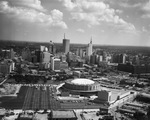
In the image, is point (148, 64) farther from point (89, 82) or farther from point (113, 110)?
point (113, 110)

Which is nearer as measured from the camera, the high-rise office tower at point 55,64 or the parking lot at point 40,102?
the parking lot at point 40,102

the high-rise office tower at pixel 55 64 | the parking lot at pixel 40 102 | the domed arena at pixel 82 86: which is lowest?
the parking lot at pixel 40 102

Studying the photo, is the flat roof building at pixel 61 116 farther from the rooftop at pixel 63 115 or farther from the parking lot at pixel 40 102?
the parking lot at pixel 40 102

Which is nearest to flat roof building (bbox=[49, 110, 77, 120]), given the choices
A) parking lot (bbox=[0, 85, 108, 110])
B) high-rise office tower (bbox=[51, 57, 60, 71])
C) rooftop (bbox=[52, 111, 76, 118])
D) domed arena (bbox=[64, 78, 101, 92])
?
rooftop (bbox=[52, 111, 76, 118])

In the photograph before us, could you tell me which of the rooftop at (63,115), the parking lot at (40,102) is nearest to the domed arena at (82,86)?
the parking lot at (40,102)

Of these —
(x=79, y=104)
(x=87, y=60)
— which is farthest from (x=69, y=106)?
(x=87, y=60)

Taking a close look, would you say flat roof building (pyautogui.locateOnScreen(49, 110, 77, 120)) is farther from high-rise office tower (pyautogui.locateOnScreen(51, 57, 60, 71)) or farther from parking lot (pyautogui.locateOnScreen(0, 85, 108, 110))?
high-rise office tower (pyautogui.locateOnScreen(51, 57, 60, 71))

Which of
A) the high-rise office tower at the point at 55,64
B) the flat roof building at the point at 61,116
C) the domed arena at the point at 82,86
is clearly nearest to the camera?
the flat roof building at the point at 61,116

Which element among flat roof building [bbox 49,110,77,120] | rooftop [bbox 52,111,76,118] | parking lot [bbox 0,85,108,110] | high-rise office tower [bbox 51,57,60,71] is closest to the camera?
flat roof building [bbox 49,110,77,120]

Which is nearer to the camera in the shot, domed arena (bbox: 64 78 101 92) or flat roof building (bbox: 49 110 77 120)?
flat roof building (bbox: 49 110 77 120)

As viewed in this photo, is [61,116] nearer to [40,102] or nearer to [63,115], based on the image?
[63,115]

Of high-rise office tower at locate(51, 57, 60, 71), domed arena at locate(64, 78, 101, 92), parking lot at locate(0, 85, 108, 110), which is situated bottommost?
parking lot at locate(0, 85, 108, 110)

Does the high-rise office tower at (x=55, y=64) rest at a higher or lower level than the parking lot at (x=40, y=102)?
higher
